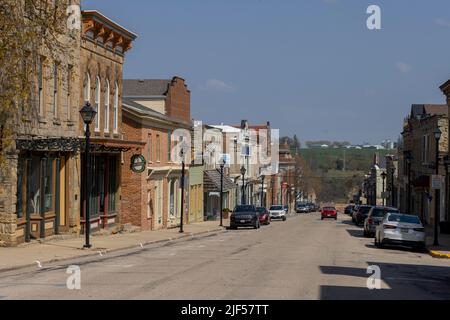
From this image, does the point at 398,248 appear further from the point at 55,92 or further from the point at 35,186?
the point at 55,92

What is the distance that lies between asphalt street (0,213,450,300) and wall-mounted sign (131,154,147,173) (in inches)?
389

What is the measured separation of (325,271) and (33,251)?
32.6 feet

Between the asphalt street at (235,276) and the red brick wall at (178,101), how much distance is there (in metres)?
32.2

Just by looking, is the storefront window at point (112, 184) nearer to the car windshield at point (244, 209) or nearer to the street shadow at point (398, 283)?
the car windshield at point (244, 209)

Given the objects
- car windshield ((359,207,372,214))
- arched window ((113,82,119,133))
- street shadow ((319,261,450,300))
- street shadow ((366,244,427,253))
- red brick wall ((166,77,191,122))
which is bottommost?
street shadow ((366,244,427,253))

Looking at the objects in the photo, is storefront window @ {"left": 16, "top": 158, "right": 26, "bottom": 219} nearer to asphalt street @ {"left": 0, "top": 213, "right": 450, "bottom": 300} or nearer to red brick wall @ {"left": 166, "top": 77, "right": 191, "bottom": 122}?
asphalt street @ {"left": 0, "top": 213, "right": 450, "bottom": 300}

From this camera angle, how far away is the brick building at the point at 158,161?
44500mm

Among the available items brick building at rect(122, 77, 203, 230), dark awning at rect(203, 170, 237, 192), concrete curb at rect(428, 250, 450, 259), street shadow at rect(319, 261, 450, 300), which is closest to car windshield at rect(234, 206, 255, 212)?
brick building at rect(122, 77, 203, 230)

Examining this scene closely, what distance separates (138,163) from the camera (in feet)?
132

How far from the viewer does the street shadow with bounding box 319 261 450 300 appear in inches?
648

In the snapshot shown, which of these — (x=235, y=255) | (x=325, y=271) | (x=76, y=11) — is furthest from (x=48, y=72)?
(x=325, y=271)

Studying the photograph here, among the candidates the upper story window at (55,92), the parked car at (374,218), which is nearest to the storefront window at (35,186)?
the upper story window at (55,92)
